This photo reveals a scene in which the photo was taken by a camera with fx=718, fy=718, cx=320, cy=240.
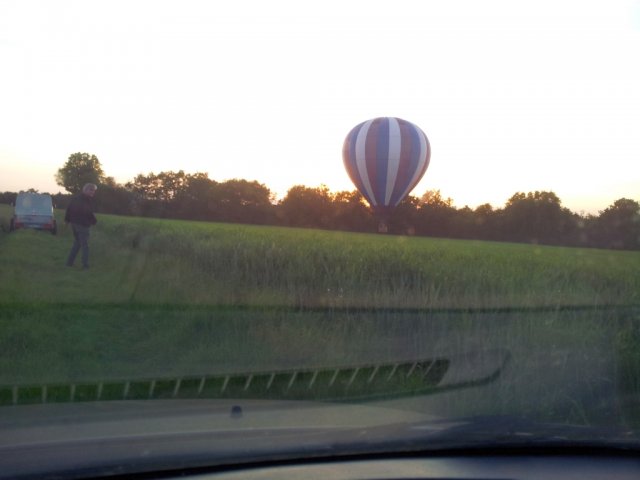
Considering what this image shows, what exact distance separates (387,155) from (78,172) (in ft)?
112

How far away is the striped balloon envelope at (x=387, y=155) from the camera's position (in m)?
21.6

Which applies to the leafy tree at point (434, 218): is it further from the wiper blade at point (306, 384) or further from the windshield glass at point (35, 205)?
the wiper blade at point (306, 384)

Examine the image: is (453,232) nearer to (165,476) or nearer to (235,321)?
(235,321)

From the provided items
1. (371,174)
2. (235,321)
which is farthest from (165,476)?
(371,174)

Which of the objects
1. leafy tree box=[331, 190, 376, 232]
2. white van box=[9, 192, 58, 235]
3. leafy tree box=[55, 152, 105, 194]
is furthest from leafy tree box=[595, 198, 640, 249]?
leafy tree box=[55, 152, 105, 194]

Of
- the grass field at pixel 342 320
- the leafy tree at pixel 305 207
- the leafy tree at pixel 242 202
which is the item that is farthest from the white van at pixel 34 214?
the leafy tree at pixel 305 207

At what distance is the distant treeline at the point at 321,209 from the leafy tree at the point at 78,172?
2.74ft

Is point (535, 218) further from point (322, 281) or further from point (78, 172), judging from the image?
point (322, 281)

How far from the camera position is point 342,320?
8.67 metres

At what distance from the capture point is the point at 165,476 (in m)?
3.00

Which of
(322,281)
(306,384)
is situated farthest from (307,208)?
(306,384)

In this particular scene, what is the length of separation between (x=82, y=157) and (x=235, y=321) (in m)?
46.0

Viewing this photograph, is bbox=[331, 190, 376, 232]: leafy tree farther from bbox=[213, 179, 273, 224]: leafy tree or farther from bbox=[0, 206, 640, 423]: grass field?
bbox=[0, 206, 640, 423]: grass field

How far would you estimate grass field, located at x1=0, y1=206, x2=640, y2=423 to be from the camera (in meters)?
6.91
